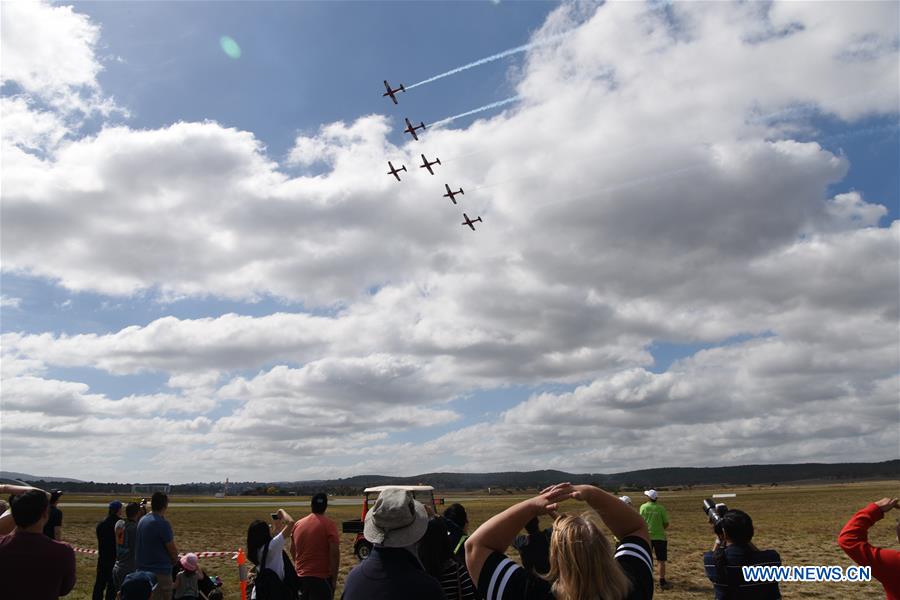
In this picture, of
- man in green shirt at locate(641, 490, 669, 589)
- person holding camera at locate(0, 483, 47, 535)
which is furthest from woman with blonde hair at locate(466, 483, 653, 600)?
man in green shirt at locate(641, 490, 669, 589)

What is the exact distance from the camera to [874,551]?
423cm

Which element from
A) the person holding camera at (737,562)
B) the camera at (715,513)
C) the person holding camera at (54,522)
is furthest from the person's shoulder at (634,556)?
the person holding camera at (54,522)

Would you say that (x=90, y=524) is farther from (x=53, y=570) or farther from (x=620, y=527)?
(x=620, y=527)

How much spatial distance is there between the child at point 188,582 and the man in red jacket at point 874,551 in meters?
6.49

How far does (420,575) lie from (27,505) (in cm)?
344

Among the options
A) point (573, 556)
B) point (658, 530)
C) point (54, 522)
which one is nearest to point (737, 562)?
point (573, 556)

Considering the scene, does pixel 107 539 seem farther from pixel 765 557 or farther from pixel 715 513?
pixel 765 557

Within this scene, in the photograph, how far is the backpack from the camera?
18.0ft

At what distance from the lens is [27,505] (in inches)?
181

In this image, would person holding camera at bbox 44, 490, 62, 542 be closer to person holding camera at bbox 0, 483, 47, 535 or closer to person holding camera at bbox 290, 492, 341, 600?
person holding camera at bbox 290, 492, 341, 600

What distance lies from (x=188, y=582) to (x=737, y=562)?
5.91 metres

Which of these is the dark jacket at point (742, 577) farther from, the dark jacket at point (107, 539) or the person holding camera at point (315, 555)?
the dark jacket at point (107, 539)

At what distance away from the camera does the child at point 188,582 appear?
270 inches

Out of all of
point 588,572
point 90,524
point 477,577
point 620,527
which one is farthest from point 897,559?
point 90,524
